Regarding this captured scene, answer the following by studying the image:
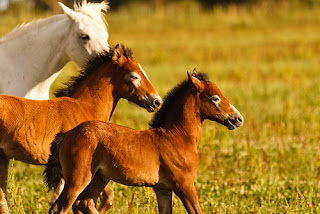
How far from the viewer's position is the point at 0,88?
6984 millimetres

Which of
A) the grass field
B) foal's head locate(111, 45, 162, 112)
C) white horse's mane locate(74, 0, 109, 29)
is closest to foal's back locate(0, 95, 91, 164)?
the grass field

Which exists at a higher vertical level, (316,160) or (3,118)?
(316,160)

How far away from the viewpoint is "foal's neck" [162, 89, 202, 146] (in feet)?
17.0

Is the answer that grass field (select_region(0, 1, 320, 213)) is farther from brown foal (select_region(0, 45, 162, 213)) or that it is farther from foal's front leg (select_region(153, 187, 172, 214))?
foal's front leg (select_region(153, 187, 172, 214))

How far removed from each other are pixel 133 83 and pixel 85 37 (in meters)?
1.65

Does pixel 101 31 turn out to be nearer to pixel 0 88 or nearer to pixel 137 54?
pixel 0 88

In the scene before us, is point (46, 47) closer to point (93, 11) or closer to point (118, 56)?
point (93, 11)

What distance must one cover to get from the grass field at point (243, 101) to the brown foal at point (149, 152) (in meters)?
0.72

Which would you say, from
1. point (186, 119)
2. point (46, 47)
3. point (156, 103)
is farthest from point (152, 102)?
point (46, 47)

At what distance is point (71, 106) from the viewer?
5535 millimetres

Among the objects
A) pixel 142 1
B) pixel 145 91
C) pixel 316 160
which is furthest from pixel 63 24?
pixel 142 1

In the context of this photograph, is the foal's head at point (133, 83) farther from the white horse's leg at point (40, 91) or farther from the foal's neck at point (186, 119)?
the white horse's leg at point (40, 91)

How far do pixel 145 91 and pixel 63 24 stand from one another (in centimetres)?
213

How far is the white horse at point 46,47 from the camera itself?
7008 millimetres
